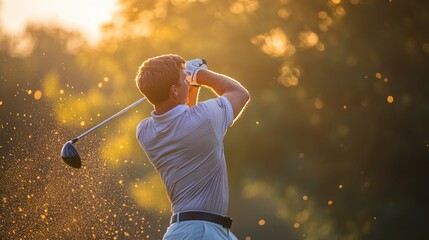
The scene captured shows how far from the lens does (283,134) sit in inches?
562

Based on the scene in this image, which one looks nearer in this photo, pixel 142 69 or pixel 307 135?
pixel 142 69

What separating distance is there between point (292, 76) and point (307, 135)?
0.97 metres

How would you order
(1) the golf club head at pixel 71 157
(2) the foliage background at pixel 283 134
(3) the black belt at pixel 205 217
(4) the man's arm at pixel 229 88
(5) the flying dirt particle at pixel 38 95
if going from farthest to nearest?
(5) the flying dirt particle at pixel 38 95 < (2) the foliage background at pixel 283 134 < (1) the golf club head at pixel 71 157 < (4) the man's arm at pixel 229 88 < (3) the black belt at pixel 205 217

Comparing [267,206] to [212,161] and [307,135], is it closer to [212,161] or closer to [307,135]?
[307,135]

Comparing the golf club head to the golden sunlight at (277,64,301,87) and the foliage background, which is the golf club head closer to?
the foliage background

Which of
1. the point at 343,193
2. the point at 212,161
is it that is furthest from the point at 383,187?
the point at 212,161

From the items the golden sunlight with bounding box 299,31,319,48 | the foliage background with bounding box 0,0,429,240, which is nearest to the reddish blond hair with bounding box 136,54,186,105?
the foliage background with bounding box 0,0,429,240

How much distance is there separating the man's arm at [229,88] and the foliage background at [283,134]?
312 inches

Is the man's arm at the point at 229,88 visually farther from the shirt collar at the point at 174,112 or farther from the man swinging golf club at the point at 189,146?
the shirt collar at the point at 174,112

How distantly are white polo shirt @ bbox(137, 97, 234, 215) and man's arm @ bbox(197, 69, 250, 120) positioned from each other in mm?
60

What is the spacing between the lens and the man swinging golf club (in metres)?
3.92

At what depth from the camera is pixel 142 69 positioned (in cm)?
400

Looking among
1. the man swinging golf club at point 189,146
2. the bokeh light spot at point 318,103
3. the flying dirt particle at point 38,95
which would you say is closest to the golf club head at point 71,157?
the man swinging golf club at point 189,146

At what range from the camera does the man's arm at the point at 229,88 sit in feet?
13.4
